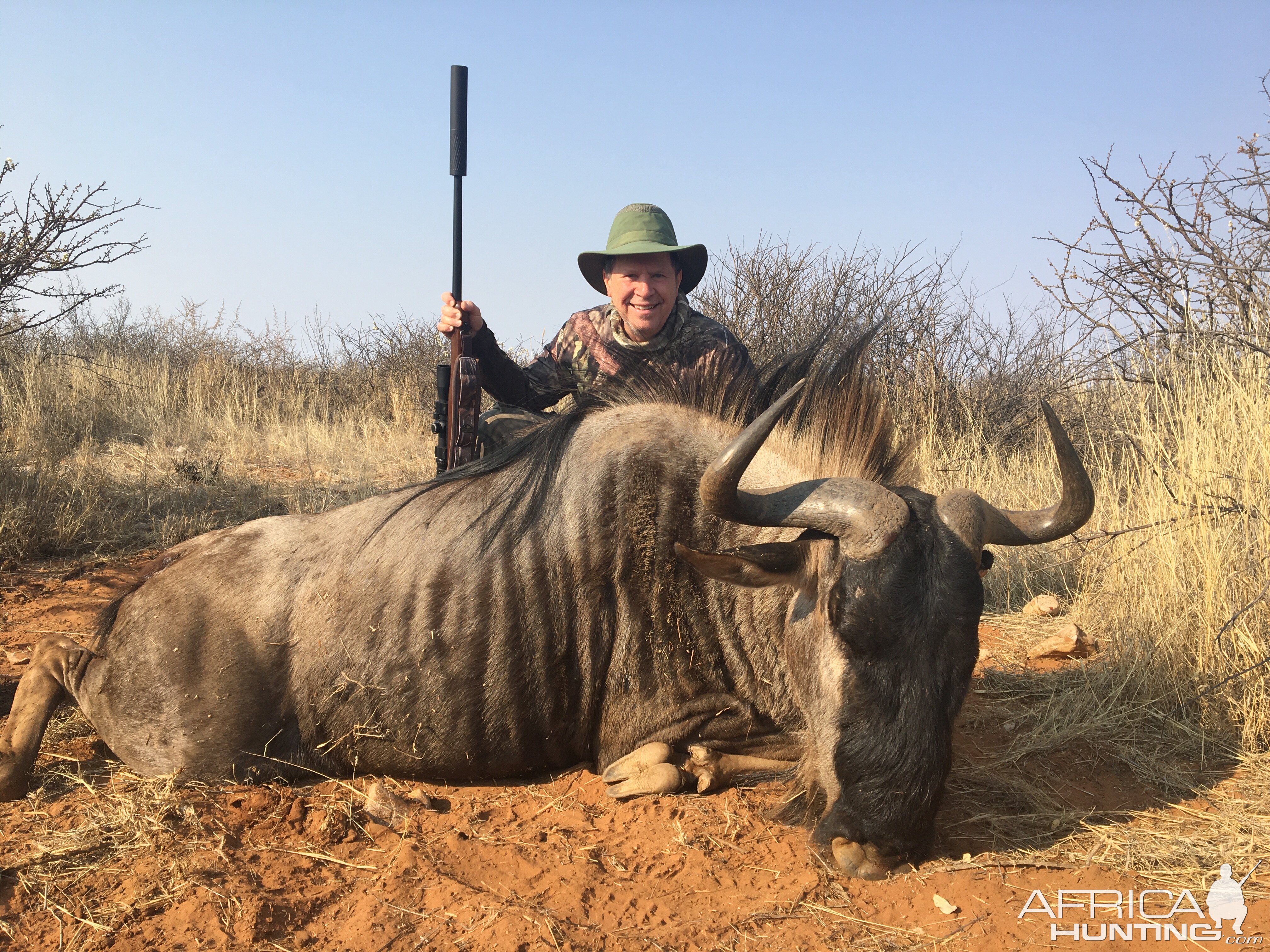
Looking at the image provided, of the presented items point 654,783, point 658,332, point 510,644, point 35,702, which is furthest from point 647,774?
point 658,332

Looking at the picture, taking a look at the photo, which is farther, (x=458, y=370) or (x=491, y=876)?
(x=458, y=370)

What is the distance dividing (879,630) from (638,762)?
111 centimetres

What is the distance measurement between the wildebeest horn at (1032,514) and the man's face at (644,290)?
7.93 feet

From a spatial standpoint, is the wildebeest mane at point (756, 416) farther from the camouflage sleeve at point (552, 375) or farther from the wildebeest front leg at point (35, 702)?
the camouflage sleeve at point (552, 375)

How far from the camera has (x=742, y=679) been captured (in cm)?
338

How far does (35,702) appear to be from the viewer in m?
3.42

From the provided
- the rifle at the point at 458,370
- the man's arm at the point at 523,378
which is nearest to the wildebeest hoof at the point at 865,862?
the rifle at the point at 458,370

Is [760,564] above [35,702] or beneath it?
above

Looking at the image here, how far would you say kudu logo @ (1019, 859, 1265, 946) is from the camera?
2461 millimetres

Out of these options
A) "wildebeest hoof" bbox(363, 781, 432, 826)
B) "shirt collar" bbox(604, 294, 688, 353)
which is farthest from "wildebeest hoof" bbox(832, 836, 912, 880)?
"shirt collar" bbox(604, 294, 688, 353)

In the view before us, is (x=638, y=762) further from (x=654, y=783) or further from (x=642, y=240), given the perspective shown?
(x=642, y=240)

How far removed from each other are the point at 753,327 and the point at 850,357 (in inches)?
258

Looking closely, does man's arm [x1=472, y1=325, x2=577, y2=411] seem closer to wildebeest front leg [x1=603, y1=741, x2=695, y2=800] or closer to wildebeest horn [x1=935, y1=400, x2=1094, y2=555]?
wildebeest front leg [x1=603, y1=741, x2=695, y2=800]

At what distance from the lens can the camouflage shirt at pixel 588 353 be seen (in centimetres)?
511
